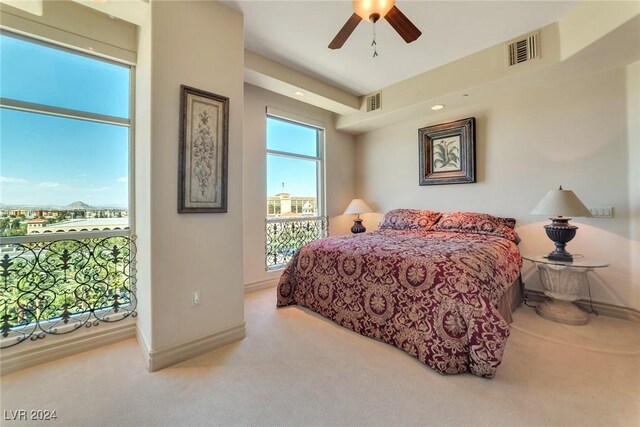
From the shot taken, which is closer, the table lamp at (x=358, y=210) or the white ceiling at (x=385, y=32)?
the white ceiling at (x=385, y=32)

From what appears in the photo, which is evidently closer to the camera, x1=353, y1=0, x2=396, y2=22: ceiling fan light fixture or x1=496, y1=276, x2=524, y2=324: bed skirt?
x1=353, y1=0, x2=396, y2=22: ceiling fan light fixture

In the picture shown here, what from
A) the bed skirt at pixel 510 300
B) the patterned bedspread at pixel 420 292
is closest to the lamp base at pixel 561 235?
the patterned bedspread at pixel 420 292

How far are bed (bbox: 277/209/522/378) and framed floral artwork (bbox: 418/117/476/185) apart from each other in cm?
80

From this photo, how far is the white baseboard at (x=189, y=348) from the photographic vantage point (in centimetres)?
183

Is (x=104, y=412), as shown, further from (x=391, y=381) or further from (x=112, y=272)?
(x=391, y=381)

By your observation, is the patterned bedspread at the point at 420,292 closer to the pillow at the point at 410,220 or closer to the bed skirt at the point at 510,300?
the bed skirt at the point at 510,300

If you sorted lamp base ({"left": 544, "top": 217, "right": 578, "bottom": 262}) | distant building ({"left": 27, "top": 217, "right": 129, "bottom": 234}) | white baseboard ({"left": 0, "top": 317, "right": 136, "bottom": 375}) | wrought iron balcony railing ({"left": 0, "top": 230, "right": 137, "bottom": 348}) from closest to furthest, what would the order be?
white baseboard ({"left": 0, "top": 317, "right": 136, "bottom": 375})
wrought iron balcony railing ({"left": 0, "top": 230, "right": 137, "bottom": 348})
distant building ({"left": 27, "top": 217, "right": 129, "bottom": 234})
lamp base ({"left": 544, "top": 217, "right": 578, "bottom": 262})

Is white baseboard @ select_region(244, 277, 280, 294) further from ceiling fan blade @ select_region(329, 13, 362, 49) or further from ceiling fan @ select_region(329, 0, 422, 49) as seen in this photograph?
ceiling fan @ select_region(329, 0, 422, 49)

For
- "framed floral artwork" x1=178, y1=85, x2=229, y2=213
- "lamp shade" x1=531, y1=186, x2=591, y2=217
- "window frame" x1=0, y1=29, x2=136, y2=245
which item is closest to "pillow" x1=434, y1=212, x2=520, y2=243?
"lamp shade" x1=531, y1=186, x2=591, y2=217

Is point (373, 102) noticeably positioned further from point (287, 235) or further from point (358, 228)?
point (287, 235)

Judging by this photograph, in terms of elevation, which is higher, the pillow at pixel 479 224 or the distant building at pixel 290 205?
the distant building at pixel 290 205

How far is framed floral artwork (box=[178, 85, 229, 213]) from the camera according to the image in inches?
77.3

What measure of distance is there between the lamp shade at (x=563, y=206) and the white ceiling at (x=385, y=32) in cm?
162

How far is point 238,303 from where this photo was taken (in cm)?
228
